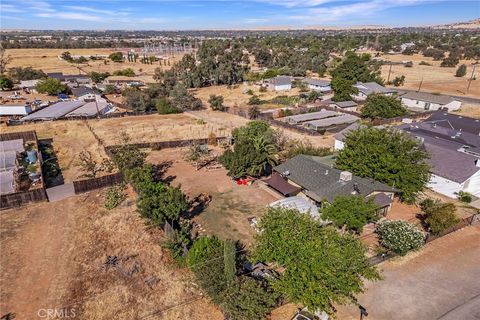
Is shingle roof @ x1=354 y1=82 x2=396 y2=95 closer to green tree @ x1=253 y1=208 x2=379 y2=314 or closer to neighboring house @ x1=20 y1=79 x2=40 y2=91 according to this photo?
green tree @ x1=253 y1=208 x2=379 y2=314

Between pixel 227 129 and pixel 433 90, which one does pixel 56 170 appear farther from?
pixel 433 90

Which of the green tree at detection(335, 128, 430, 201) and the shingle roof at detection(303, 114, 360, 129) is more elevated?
the green tree at detection(335, 128, 430, 201)

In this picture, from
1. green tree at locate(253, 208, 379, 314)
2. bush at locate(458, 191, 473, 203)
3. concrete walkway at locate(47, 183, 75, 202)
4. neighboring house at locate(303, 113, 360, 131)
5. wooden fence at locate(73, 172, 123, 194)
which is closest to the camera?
green tree at locate(253, 208, 379, 314)

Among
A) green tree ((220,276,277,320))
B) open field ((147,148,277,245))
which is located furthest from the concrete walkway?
green tree ((220,276,277,320))

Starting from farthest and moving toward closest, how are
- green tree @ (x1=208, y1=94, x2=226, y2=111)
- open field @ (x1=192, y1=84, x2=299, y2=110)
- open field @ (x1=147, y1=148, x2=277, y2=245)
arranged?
open field @ (x1=192, y1=84, x2=299, y2=110) → green tree @ (x1=208, y1=94, x2=226, y2=111) → open field @ (x1=147, y1=148, x2=277, y2=245)

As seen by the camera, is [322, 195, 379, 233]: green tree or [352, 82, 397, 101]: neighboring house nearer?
[322, 195, 379, 233]: green tree

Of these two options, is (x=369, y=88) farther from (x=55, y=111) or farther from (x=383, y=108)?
(x=55, y=111)
